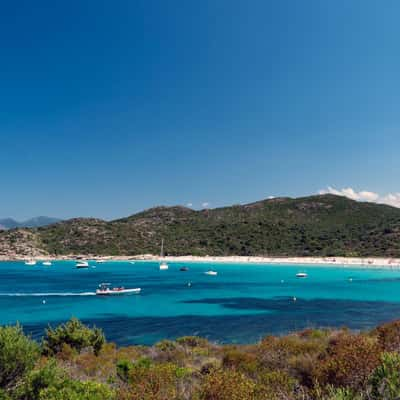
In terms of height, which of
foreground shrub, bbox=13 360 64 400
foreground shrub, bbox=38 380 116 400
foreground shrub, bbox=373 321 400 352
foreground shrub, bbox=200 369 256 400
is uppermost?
foreground shrub, bbox=200 369 256 400

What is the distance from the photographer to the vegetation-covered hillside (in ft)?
27.7

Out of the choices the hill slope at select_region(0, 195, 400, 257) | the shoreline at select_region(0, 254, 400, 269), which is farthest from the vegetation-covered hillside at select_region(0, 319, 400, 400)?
the hill slope at select_region(0, 195, 400, 257)

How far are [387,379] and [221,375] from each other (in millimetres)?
3973

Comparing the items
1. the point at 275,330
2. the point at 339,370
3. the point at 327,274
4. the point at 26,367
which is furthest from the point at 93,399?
the point at 327,274

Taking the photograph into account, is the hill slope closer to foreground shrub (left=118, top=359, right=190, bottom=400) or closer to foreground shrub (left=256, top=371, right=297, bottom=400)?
foreground shrub (left=256, top=371, right=297, bottom=400)

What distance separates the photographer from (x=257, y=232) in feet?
463

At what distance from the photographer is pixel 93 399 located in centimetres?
834

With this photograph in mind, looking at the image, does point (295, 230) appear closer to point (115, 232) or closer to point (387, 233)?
point (387, 233)

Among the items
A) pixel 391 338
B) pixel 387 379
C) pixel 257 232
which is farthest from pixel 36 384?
pixel 257 232

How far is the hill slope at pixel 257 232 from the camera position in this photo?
122m

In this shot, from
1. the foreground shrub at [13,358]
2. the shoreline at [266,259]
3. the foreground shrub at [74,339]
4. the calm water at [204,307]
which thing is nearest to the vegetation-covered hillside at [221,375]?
the foreground shrub at [13,358]

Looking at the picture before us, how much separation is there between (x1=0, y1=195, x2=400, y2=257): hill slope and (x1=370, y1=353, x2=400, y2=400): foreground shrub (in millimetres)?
108528

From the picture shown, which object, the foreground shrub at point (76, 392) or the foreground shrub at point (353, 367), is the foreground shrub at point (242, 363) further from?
the foreground shrub at point (76, 392)

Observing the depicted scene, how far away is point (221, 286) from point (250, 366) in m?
56.0
